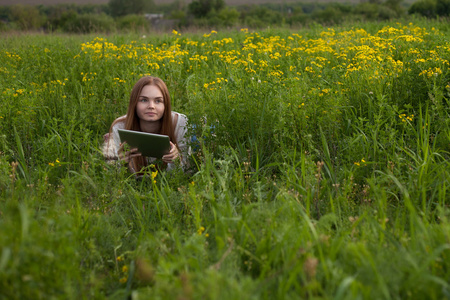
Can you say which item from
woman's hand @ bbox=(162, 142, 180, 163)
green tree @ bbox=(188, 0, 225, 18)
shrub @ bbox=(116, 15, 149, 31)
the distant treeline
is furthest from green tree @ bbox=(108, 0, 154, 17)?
woman's hand @ bbox=(162, 142, 180, 163)

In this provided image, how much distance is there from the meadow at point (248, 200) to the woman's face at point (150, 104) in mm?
414

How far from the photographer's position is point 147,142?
350 cm

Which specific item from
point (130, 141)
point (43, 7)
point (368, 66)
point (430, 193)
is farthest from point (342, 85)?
point (43, 7)

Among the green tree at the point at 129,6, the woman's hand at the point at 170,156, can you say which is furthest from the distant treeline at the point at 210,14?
the woman's hand at the point at 170,156

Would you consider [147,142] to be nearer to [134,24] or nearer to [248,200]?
[248,200]

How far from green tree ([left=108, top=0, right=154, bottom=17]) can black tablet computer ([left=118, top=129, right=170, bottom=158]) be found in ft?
259

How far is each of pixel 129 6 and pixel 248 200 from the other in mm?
82336

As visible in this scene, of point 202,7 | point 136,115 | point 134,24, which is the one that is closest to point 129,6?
point 202,7

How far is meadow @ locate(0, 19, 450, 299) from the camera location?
5.79 ft

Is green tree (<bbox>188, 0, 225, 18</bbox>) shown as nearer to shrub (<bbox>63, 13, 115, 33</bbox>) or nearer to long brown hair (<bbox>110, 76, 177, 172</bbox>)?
shrub (<bbox>63, 13, 115, 33</bbox>)

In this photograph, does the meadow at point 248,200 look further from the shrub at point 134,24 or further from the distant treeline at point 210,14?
the distant treeline at point 210,14

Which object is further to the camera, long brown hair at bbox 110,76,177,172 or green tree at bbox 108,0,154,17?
green tree at bbox 108,0,154,17

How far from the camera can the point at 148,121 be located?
13.4ft

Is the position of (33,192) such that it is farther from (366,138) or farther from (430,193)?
(430,193)
